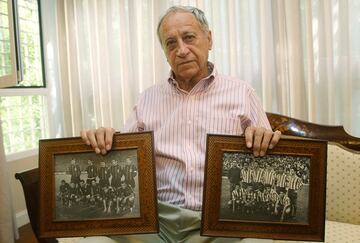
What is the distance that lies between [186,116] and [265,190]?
0.41 m

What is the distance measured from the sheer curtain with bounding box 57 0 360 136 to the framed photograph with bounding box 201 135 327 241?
50.8 inches

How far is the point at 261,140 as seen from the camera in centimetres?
95

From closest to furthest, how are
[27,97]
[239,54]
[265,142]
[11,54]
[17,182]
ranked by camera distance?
[265,142]
[11,54]
[239,54]
[17,182]
[27,97]

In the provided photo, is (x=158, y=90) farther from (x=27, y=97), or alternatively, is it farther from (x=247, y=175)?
(x=27, y=97)


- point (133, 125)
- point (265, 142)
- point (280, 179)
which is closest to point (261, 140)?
point (265, 142)

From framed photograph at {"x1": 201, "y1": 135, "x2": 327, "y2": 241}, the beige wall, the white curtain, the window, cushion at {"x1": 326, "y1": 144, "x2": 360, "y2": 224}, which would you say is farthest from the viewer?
the window

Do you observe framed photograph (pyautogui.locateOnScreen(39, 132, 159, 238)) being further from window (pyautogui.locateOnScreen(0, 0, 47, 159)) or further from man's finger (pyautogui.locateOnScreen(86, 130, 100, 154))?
window (pyautogui.locateOnScreen(0, 0, 47, 159))

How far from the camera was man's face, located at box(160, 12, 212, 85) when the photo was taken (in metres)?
1.26

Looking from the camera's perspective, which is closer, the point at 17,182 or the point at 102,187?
the point at 102,187

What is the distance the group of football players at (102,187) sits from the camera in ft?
3.26

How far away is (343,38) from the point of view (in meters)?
2.01

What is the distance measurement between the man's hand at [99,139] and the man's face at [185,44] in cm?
42

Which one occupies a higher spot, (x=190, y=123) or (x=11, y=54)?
(x=11, y=54)

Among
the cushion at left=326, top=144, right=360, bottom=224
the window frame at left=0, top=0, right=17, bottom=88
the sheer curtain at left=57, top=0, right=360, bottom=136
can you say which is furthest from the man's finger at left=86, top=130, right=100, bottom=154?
the sheer curtain at left=57, top=0, right=360, bottom=136
